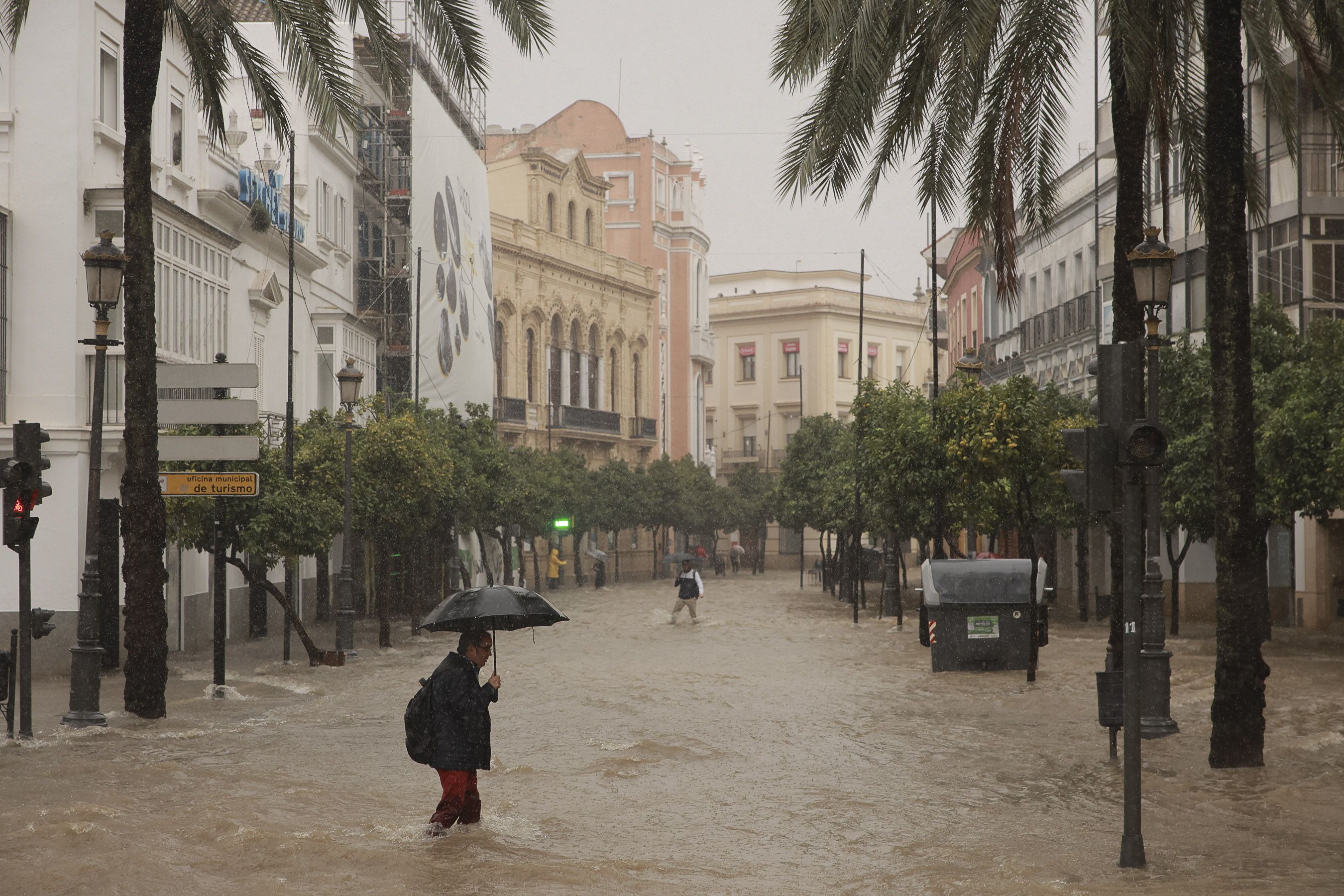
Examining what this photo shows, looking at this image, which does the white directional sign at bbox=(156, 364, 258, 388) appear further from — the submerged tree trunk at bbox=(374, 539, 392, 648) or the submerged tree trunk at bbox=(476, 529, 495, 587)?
the submerged tree trunk at bbox=(476, 529, 495, 587)

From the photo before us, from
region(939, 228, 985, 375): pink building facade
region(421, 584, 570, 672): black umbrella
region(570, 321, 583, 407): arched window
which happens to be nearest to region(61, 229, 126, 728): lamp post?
region(421, 584, 570, 672): black umbrella

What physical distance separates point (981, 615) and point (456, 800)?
13846mm

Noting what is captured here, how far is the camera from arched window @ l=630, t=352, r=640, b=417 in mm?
75875

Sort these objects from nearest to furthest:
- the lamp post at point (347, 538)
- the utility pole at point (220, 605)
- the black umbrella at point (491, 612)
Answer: the black umbrella at point (491, 612) → the utility pole at point (220, 605) → the lamp post at point (347, 538)

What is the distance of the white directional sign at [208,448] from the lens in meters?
16.7

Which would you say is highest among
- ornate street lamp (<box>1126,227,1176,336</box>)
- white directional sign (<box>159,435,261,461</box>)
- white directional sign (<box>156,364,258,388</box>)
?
ornate street lamp (<box>1126,227,1176,336</box>)

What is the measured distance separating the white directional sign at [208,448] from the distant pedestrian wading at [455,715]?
716 cm

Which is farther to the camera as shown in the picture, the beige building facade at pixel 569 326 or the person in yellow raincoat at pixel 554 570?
the beige building facade at pixel 569 326

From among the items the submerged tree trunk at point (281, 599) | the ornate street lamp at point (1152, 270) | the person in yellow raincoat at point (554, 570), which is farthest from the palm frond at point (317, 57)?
the person in yellow raincoat at point (554, 570)

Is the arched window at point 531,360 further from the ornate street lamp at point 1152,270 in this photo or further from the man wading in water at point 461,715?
Answer: the man wading in water at point 461,715

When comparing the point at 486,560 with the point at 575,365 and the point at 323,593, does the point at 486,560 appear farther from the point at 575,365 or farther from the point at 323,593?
the point at 575,365

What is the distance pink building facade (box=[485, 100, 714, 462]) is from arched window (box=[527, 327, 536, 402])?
12224mm

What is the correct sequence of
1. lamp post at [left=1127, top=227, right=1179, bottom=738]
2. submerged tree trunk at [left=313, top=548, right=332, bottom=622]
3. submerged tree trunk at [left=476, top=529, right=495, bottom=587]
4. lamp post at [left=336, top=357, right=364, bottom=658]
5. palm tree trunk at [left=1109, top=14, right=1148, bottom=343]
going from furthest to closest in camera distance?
submerged tree trunk at [left=476, top=529, right=495, bottom=587], submerged tree trunk at [left=313, top=548, right=332, bottom=622], lamp post at [left=336, top=357, right=364, bottom=658], palm tree trunk at [left=1109, top=14, right=1148, bottom=343], lamp post at [left=1127, top=227, right=1179, bottom=738]

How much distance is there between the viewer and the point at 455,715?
397 inches
